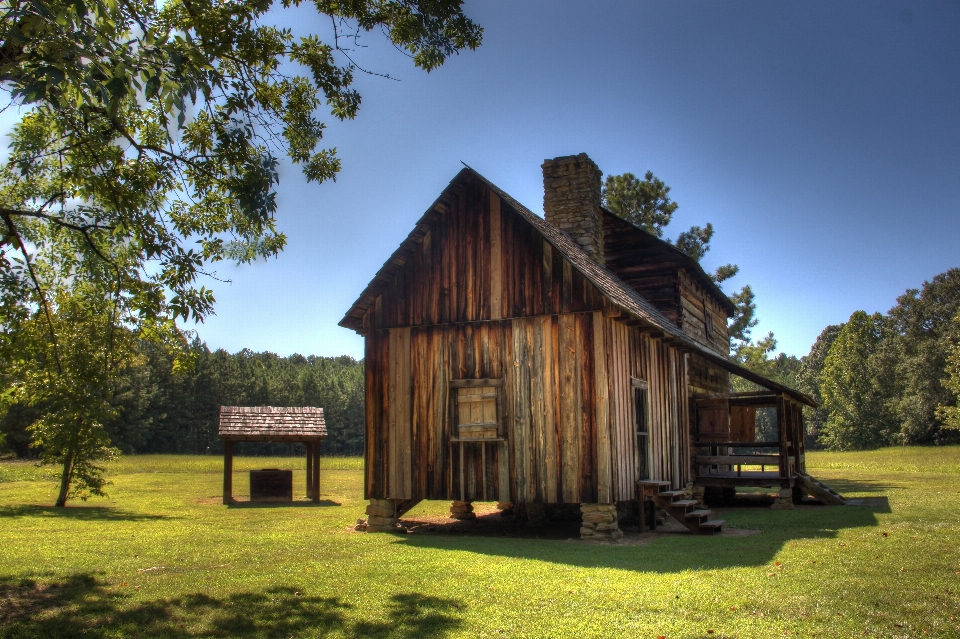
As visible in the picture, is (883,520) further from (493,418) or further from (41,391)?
(41,391)

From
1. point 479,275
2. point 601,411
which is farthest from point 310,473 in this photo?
point 601,411

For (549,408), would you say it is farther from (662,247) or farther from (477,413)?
(662,247)

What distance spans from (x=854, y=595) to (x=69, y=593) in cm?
893

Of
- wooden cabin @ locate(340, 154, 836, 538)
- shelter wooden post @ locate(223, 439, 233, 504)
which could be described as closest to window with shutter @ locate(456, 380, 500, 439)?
wooden cabin @ locate(340, 154, 836, 538)

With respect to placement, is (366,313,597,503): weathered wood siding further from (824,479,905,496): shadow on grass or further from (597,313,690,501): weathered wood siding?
(824,479,905,496): shadow on grass

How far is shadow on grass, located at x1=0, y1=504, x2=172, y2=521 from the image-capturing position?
1744cm

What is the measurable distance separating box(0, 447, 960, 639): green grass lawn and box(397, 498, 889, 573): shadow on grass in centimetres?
6

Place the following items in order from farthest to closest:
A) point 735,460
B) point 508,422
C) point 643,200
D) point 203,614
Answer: point 643,200 < point 735,460 < point 508,422 < point 203,614

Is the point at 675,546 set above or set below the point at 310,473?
below

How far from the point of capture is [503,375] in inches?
587

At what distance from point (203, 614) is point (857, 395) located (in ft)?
255

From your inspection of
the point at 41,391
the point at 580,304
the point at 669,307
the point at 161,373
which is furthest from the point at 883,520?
the point at 161,373

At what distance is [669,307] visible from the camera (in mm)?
22875

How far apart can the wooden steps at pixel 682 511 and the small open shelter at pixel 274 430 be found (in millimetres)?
12248
